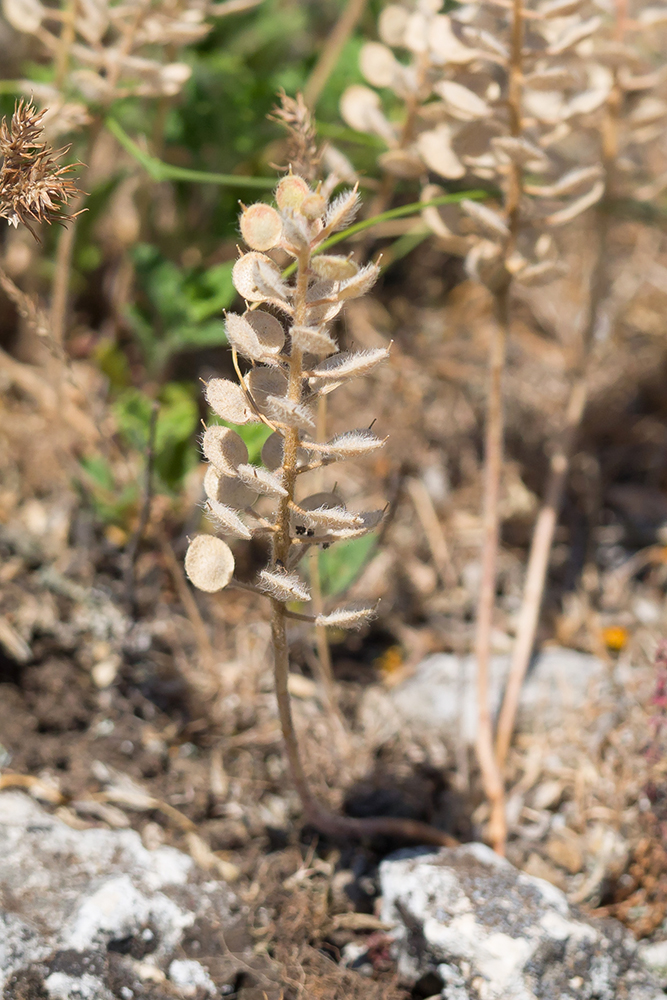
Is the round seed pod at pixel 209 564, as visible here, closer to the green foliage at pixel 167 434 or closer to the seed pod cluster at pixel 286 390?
the seed pod cluster at pixel 286 390

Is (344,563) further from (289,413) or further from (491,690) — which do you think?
(289,413)

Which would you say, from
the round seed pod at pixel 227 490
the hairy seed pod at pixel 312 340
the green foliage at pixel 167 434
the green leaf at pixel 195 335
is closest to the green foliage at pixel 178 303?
the green leaf at pixel 195 335

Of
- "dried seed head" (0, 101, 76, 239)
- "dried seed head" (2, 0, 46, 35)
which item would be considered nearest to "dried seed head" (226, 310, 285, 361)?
"dried seed head" (0, 101, 76, 239)

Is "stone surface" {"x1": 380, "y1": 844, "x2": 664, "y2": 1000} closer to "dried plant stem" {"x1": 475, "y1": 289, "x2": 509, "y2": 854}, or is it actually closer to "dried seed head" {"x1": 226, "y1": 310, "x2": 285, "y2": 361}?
"dried plant stem" {"x1": 475, "y1": 289, "x2": 509, "y2": 854}

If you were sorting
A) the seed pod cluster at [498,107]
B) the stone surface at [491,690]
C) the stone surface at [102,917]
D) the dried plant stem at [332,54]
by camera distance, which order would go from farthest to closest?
the dried plant stem at [332,54], the stone surface at [491,690], the seed pod cluster at [498,107], the stone surface at [102,917]

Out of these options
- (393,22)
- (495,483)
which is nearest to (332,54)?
(393,22)

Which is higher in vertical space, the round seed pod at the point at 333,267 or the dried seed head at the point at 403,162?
the round seed pod at the point at 333,267

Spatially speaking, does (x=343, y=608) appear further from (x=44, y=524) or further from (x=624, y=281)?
(x=624, y=281)
